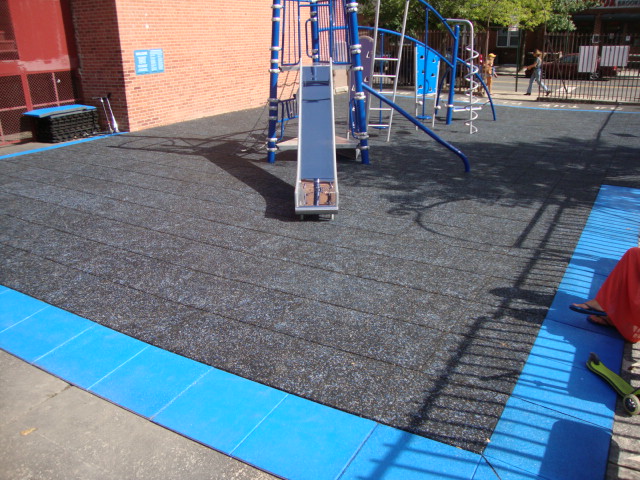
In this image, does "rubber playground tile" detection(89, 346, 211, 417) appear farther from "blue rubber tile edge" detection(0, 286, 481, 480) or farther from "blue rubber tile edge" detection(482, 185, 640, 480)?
"blue rubber tile edge" detection(482, 185, 640, 480)

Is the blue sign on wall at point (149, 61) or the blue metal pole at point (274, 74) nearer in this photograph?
→ the blue metal pole at point (274, 74)

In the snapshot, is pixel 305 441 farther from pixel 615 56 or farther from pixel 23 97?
pixel 615 56

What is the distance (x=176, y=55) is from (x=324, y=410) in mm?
11142

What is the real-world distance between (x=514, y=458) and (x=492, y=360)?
3.01 feet

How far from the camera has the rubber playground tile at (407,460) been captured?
9.46 ft

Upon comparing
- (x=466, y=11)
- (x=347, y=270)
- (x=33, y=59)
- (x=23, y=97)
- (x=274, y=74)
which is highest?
(x=466, y=11)

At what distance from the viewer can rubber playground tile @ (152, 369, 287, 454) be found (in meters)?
3.22

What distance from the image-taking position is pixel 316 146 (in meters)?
7.50

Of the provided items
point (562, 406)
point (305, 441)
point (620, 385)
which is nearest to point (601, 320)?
point (620, 385)

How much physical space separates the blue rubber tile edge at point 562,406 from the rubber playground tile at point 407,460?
12 centimetres

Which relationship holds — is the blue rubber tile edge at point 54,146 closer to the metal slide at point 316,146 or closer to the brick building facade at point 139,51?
the brick building facade at point 139,51

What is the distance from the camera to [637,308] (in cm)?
398

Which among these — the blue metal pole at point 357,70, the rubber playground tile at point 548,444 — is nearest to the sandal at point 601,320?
the rubber playground tile at point 548,444

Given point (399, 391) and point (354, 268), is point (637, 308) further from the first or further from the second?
point (354, 268)
